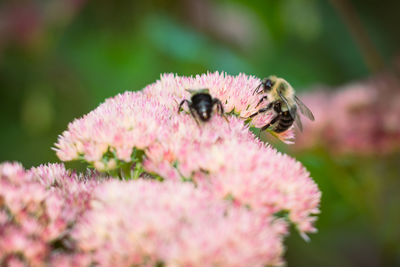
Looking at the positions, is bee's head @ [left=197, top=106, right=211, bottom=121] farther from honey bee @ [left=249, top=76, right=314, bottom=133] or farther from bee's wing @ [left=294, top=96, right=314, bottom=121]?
bee's wing @ [left=294, top=96, right=314, bottom=121]

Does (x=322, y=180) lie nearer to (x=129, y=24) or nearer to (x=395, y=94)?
(x=395, y=94)

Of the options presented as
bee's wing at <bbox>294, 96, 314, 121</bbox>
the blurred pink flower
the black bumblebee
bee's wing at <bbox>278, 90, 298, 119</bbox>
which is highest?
bee's wing at <bbox>294, 96, 314, 121</bbox>

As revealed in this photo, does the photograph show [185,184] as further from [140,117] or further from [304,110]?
[304,110]

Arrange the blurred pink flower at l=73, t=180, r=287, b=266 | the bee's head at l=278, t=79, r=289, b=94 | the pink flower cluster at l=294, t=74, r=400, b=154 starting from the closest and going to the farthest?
the blurred pink flower at l=73, t=180, r=287, b=266
the bee's head at l=278, t=79, r=289, b=94
the pink flower cluster at l=294, t=74, r=400, b=154

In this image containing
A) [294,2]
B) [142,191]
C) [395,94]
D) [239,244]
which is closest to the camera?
[239,244]

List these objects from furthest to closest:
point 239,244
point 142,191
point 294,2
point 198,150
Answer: point 294,2 → point 198,150 → point 142,191 → point 239,244

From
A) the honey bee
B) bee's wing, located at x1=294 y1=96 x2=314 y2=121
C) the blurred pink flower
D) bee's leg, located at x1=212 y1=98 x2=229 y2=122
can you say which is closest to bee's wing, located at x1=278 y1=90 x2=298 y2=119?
the honey bee

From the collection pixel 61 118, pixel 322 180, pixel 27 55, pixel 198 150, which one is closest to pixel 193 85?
pixel 198 150
